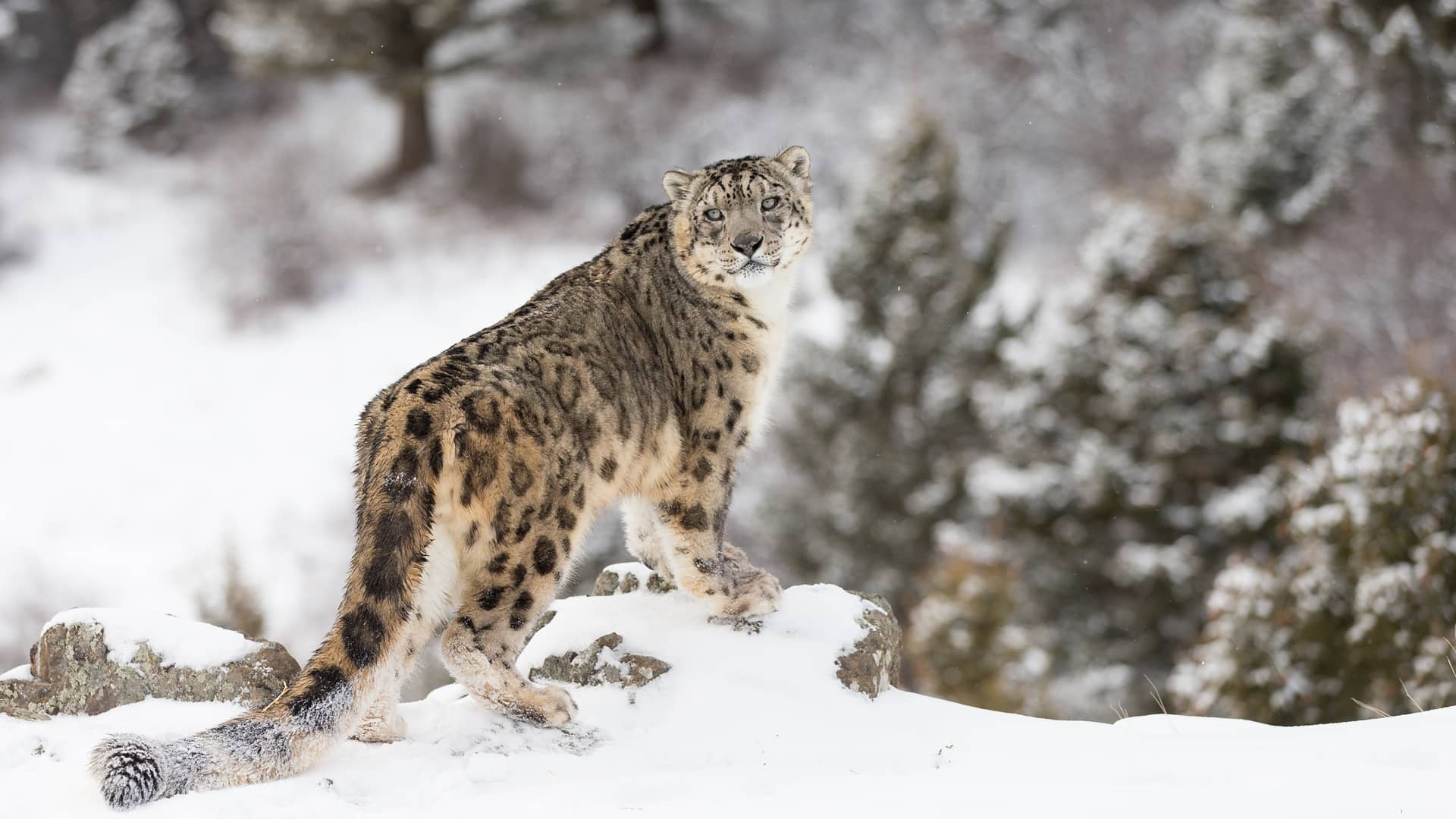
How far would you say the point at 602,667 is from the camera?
22.2ft

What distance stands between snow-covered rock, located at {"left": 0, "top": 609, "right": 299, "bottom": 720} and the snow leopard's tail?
1338mm

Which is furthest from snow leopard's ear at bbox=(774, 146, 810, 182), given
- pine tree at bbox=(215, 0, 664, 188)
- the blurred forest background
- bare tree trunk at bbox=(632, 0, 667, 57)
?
bare tree trunk at bbox=(632, 0, 667, 57)

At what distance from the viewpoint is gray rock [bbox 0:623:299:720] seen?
6.46 m

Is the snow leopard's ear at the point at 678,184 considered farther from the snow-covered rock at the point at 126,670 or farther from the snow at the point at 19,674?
the snow at the point at 19,674

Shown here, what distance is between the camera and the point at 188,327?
32.9m

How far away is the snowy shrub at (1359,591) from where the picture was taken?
1179 centimetres

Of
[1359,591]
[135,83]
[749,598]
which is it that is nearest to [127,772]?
[749,598]

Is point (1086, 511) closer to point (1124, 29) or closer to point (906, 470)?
point (906, 470)

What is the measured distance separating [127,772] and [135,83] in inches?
1644

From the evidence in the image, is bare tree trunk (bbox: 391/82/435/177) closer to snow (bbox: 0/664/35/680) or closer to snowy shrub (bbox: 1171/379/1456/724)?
snowy shrub (bbox: 1171/379/1456/724)

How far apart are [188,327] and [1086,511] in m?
21.5

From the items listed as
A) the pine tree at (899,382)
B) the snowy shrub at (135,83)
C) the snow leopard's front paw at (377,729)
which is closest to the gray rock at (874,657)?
the snow leopard's front paw at (377,729)

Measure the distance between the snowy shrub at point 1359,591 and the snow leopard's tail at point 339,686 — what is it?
856 centimetres

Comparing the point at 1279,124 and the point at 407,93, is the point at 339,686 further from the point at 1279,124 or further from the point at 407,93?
the point at 1279,124
